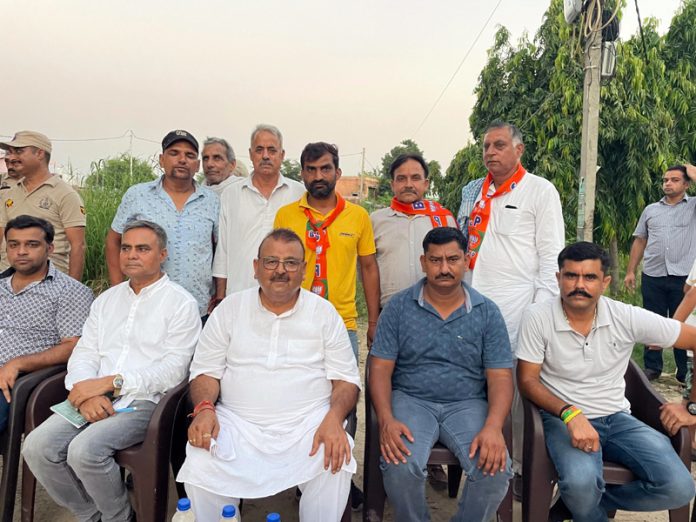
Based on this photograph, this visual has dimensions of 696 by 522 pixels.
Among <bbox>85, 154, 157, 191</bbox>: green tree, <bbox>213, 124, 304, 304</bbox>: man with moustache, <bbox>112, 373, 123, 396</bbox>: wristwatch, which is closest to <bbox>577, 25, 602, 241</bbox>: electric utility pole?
<bbox>213, 124, 304, 304</bbox>: man with moustache

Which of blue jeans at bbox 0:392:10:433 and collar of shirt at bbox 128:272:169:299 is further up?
collar of shirt at bbox 128:272:169:299

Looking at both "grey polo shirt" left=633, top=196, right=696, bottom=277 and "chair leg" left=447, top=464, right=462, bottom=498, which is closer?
"chair leg" left=447, top=464, right=462, bottom=498

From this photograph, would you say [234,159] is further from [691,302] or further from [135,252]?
[691,302]

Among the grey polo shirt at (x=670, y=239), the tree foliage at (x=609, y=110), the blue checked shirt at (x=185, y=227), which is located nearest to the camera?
the blue checked shirt at (x=185, y=227)

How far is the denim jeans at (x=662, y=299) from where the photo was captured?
16.7 feet

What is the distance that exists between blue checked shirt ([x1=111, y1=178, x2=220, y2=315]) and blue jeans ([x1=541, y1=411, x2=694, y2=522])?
2.22 metres

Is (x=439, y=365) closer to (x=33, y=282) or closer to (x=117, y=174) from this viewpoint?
(x=33, y=282)

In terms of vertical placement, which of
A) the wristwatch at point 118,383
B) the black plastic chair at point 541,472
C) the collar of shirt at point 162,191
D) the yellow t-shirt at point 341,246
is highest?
the collar of shirt at point 162,191

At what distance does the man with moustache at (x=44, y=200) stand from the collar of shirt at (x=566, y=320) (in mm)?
3141

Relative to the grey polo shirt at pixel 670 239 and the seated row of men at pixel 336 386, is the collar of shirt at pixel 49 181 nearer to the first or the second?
the seated row of men at pixel 336 386

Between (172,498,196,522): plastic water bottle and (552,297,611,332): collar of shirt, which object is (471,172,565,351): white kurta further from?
(172,498,196,522): plastic water bottle

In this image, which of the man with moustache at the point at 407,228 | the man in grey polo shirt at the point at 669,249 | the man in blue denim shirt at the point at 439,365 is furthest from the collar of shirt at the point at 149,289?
the man in grey polo shirt at the point at 669,249

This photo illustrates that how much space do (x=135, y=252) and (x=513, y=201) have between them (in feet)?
7.33

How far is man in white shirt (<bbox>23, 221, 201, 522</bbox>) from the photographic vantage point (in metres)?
2.36
